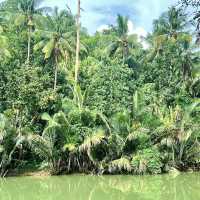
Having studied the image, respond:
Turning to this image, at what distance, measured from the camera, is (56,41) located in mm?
29625

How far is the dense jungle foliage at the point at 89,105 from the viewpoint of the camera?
21.5 meters

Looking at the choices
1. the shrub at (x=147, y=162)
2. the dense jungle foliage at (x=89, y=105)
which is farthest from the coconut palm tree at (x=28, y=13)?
the shrub at (x=147, y=162)

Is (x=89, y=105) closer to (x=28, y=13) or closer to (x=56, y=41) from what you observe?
(x=56, y=41)

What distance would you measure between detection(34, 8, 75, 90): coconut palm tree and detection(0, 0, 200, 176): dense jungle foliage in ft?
0.23

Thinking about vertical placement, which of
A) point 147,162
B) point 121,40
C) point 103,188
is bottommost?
point 103,188

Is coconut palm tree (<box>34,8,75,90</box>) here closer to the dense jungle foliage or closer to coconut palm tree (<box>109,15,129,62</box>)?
the dense jungle foliage

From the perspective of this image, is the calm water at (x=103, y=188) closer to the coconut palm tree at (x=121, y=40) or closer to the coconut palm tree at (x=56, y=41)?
the coconut palm tree at (x=56, y=41)

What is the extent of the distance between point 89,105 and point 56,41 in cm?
708

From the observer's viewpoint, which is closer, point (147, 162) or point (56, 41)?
point (147, 162)

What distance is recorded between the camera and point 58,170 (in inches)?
858

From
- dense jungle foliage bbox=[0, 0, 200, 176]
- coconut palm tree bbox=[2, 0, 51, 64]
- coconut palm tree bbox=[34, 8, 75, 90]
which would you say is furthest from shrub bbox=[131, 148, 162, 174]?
coconut palm tree bbox=[2, 0, 51, 64]

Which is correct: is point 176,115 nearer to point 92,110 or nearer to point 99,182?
point 92,110

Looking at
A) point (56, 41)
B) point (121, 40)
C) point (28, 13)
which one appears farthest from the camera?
point (121, 40)

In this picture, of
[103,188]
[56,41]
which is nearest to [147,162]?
[103,188]
